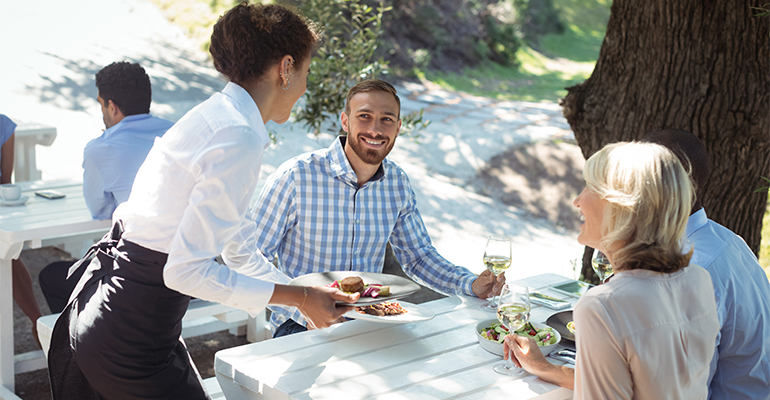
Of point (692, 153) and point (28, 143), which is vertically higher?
point (692, 153)

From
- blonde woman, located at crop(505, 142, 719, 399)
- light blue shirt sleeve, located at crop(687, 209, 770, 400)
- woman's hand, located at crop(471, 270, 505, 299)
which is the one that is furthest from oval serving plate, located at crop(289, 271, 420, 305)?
light blue shirt sleeve, located at crop(687, 209, 770, 400)

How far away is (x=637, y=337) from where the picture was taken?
1.78 m

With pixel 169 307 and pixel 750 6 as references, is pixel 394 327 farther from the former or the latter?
pixel 750 6

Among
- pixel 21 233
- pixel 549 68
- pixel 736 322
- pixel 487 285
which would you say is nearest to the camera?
pixel 736 322

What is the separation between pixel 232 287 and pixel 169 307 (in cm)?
25

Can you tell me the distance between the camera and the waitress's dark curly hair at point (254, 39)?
2039 mm

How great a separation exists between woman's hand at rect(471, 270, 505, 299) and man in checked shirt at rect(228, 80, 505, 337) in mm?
85

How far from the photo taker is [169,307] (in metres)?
2.08

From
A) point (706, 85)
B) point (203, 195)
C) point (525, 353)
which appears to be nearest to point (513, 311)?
point (525, 353)

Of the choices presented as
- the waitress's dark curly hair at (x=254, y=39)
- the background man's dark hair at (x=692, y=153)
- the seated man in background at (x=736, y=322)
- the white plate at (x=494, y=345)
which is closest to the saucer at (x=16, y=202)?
the waitress's dark curly hair at (x=254, y=39)

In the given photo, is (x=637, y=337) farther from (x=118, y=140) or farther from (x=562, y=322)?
(x=118, y=140)

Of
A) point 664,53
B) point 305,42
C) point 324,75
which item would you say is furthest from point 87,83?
point 305,42

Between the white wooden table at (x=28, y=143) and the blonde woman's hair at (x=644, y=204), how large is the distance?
208 inches

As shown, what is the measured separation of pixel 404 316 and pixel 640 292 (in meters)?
0.94
